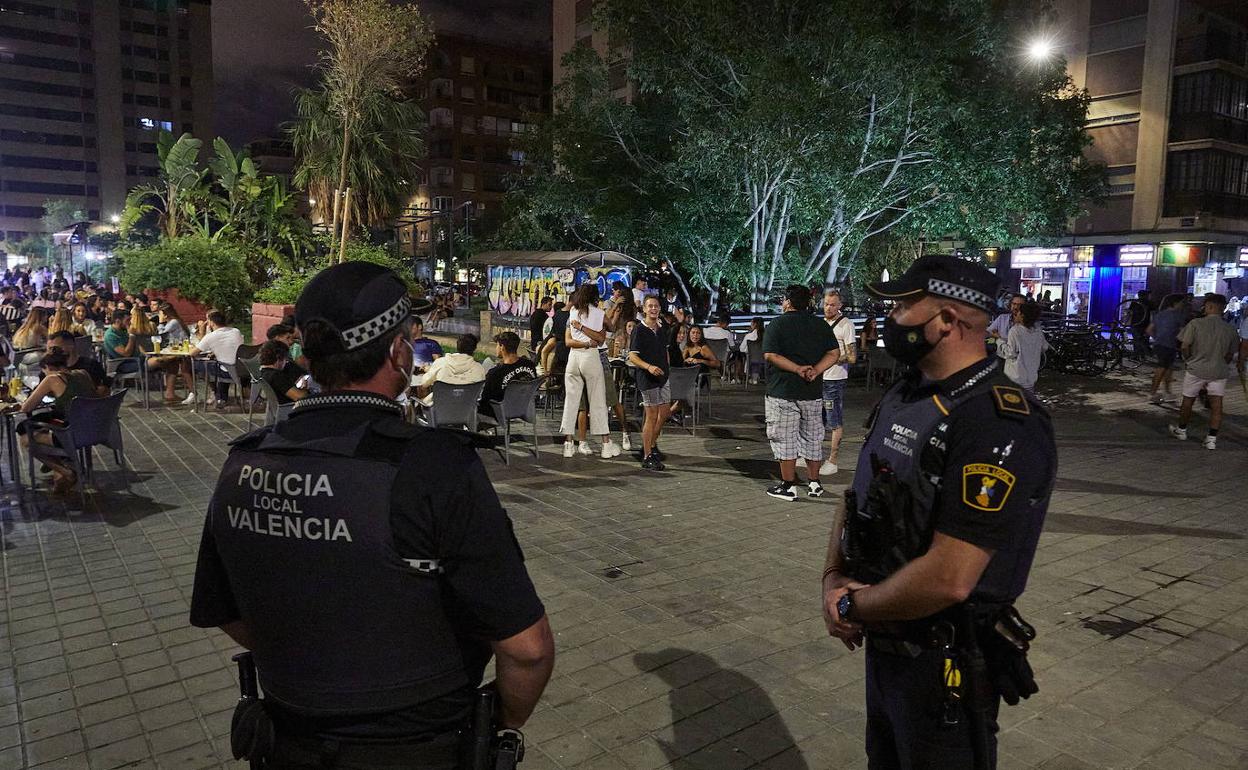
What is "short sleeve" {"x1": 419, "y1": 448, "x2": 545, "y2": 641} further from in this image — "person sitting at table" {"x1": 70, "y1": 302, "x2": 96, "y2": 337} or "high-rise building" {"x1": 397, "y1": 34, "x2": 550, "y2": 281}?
"high-rise building" {"x1": 397, "y1": 34, "x2": 550, "y2": 281}

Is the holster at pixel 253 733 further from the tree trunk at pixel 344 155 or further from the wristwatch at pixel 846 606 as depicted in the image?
the tree trunk at pixel 344 155

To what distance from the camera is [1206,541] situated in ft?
20.9

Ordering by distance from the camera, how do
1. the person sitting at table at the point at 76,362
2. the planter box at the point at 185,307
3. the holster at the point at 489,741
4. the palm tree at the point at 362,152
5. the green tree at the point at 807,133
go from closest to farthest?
the holster at the point at 489,741 → the person sitting at table at the point at 76,362 → the green tree at the point at 807,133 → the planter box at the point at 185,307 → the palm tree at the point at 362,152

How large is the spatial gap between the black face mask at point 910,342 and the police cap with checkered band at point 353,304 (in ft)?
4.48

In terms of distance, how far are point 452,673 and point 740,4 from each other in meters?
17.0

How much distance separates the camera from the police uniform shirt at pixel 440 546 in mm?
1578

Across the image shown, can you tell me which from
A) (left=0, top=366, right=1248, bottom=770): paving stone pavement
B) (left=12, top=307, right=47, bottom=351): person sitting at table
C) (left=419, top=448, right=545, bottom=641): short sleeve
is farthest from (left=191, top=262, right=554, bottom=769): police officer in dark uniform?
(left=12, top=307, right=47, bottom=351): person sitting at table

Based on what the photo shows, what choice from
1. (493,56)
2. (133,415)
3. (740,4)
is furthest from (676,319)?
(493,56)

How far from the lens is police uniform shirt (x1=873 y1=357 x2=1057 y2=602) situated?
2021 millimetres

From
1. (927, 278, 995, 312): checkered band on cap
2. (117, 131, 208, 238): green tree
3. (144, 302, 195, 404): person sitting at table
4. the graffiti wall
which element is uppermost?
(117, 131, 208, 238): green tree

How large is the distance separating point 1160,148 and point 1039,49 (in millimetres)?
13509

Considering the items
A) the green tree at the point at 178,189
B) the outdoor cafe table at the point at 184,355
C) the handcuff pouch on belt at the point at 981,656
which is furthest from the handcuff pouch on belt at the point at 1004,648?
the green tree at the point at 178,189

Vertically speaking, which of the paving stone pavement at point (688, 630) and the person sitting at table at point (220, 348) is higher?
the person sitting at table at point (220, 348)

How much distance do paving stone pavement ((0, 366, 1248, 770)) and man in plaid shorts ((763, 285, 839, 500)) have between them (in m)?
0.37
